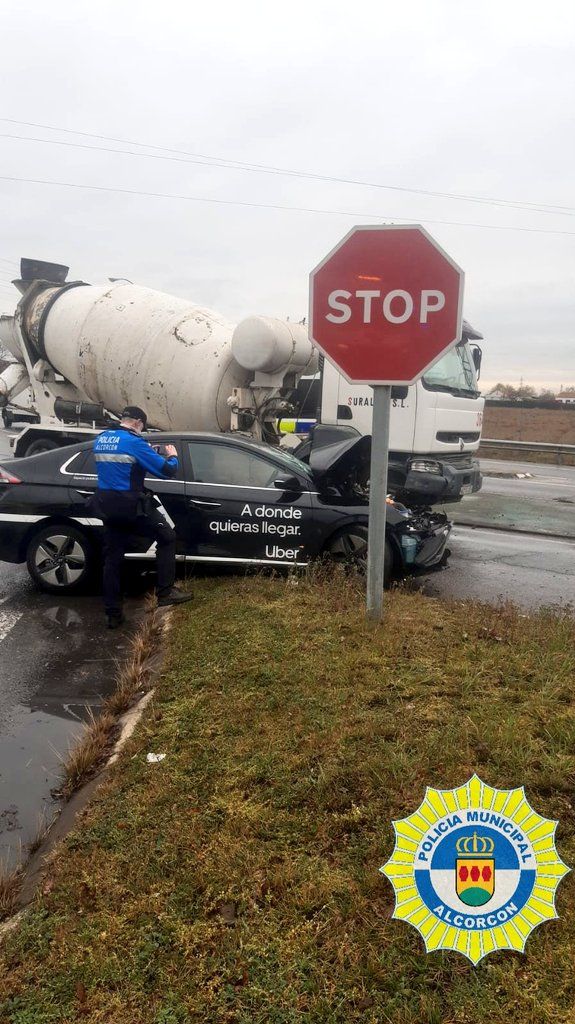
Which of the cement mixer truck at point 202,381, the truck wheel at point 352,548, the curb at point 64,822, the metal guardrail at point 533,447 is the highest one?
the cement mixer truck at point 202,381

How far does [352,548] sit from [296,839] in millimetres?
3966

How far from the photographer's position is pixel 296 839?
2641 mm

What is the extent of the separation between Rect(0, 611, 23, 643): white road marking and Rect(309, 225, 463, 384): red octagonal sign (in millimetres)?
3327

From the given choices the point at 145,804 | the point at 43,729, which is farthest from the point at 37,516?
the point at 145,804

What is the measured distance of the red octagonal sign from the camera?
4.13 m

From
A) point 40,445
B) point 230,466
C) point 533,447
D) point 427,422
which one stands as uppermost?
point 427,422

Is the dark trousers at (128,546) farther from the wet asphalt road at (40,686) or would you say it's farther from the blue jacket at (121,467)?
the wet asphalt road at (40,686)

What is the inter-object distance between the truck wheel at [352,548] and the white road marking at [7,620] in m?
2.67

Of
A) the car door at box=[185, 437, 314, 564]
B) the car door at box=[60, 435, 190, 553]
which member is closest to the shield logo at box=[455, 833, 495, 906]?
the car door at box=[185, 437, 314, 564]

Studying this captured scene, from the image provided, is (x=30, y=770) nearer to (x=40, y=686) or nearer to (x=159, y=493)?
(x=40, y=686)

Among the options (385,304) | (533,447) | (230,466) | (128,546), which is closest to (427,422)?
(230,466)

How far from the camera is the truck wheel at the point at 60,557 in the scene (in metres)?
6.53

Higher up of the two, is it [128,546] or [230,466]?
[230,466]

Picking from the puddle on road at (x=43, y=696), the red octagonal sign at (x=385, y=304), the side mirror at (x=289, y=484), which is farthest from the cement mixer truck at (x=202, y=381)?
the red octagonal sign at (x=385, y=304)
